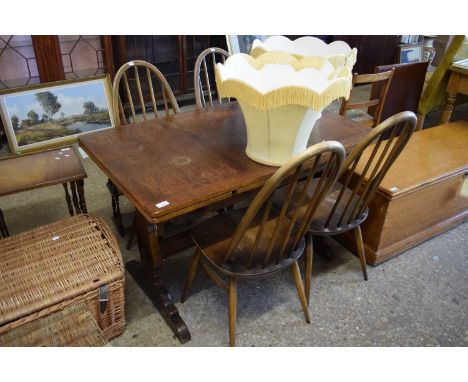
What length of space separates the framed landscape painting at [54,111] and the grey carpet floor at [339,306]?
1.44 metres

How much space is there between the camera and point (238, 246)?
4.89ft

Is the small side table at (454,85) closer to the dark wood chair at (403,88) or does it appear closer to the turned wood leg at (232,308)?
the dark wood chair at (403,88)

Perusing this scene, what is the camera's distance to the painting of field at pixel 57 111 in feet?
9.51

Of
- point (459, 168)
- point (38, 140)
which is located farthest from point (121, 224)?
point (459, 168)

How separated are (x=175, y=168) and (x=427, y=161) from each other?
4.51 ft

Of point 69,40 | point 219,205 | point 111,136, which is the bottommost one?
point 219,205

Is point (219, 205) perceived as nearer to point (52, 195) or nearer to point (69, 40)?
point (52, 195)

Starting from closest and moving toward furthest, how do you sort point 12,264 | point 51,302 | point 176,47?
point 51,302
point 12,264
point 176,47

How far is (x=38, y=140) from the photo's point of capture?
302 centimetres

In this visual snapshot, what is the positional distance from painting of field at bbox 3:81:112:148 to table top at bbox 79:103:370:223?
4.92 ft

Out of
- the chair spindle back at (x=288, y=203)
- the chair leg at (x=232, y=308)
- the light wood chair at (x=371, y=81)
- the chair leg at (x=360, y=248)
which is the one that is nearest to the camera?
the chair spindle back at (x=288, y=203)

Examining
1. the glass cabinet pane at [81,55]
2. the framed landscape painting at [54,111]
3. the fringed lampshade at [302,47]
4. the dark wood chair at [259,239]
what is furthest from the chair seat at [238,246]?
Answer: the glass cabinet pane at [81,55]

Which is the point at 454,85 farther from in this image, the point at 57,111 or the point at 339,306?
the point at 57,111

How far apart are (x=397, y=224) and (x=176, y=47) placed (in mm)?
2584
